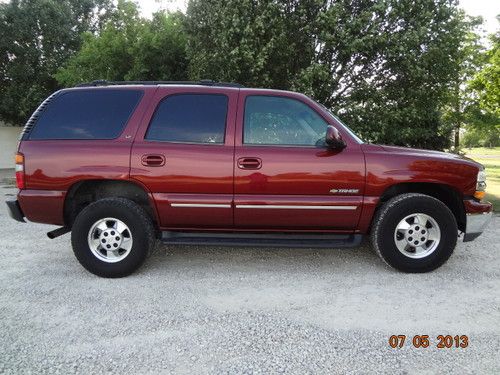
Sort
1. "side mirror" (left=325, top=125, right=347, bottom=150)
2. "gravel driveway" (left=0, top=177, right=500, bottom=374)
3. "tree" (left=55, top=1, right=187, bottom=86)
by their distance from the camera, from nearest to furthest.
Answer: "gravel driveway" (left=0, top=177, right=500, bottom=374), "side mirror" (left=325, top=125, right=347, bottom=150), "tree" (left=55, top=1, right=187, bottom=86)

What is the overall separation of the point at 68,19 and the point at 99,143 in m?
18.5

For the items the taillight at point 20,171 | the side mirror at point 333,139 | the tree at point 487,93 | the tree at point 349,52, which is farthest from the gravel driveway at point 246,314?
the tree at point 487,93

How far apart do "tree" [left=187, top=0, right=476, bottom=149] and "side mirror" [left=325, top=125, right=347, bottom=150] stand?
5.24m

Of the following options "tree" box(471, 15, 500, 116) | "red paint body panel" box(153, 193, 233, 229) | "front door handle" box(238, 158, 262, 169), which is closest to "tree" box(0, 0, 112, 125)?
"red paint body panel" box(153, 193, 233, 229)

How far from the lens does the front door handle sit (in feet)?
12.6

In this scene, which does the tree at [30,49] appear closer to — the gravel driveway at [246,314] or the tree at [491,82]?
the gravel driveway at [246,314]

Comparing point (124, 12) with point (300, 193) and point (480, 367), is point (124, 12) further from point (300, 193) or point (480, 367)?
point (480, 367)

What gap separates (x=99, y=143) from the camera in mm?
3893

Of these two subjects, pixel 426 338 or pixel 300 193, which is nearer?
pixel 426 338

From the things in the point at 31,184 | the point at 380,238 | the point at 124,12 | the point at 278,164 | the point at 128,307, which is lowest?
the point at 128,307

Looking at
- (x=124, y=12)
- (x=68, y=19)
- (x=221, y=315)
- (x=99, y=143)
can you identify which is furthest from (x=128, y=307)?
(x=68, y=19)

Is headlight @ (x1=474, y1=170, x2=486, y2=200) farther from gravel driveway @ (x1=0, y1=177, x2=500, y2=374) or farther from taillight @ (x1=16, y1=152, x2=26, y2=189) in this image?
taillight @ (x1=16, y1=152, x2=26, y2=189)

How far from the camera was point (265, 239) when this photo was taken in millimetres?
3957

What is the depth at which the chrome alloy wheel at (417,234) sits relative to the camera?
3.95 meters
